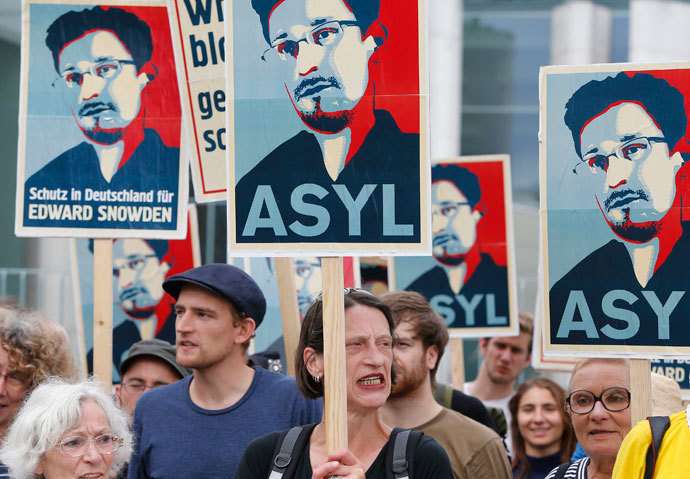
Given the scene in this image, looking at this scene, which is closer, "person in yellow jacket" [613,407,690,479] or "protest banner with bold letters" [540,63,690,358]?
"person in yellow jacket" [613,407,690,479]

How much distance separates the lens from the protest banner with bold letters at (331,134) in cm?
372

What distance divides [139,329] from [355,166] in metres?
3.15

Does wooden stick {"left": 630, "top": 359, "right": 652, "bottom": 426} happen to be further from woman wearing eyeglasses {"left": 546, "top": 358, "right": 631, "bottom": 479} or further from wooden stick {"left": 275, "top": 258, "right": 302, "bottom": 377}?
wooden stick {"left": 275, "top": 258, "right": 302, "bottom": 377}

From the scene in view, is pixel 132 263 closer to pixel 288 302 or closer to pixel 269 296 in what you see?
pixel 269 296

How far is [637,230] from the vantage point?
3941 millimetres

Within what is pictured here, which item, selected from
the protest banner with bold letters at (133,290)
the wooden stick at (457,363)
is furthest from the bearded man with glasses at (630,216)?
the protest banner with bold letters at (133,290)

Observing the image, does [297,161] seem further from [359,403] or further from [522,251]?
[522,251]

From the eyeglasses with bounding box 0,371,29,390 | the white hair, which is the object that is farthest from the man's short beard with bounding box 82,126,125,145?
the white hair

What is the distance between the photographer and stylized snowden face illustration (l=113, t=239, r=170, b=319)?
21.6 ft

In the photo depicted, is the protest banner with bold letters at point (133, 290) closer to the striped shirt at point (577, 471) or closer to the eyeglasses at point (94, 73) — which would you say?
the eyeglasses at point (94, 73)

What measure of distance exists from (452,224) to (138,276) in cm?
188

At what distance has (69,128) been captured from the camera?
504 cm

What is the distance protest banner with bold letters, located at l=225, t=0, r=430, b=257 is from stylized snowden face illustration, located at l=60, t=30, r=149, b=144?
133cm

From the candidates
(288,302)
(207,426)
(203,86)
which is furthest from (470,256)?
(207,426)
